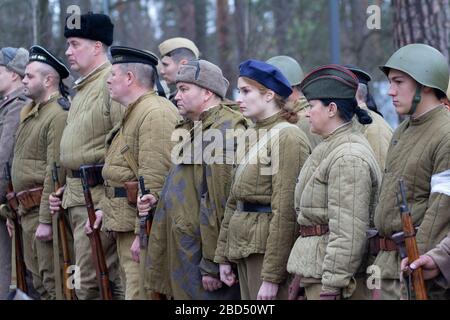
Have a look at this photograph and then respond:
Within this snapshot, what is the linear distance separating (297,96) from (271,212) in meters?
2.13

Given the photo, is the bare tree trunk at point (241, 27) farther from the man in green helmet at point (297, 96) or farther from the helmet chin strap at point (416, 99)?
the helmet chin strap at point (416, 99)

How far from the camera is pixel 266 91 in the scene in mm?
6570

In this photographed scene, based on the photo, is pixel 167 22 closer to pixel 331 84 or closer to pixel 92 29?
pixel 92 29

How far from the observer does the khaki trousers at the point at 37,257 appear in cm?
862

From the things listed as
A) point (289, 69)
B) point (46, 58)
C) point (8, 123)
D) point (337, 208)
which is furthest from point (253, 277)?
point (8, 123)

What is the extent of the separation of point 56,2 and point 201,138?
9.48m

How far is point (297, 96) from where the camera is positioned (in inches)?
325

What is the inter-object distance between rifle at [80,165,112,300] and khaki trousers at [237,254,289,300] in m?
1.59

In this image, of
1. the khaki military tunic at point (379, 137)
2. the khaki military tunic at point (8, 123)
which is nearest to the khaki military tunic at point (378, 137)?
the khaki military tunic at point (379, 137)

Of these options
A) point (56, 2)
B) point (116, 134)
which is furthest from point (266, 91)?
point (56, 2)

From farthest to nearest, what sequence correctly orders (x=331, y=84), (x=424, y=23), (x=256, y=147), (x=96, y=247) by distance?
(x=424, y=23) < (x=96, y=247) < (x=256, y=147) < (x=331, y=84)

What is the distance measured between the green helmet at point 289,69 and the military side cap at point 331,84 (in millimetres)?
2361

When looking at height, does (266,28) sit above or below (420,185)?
below

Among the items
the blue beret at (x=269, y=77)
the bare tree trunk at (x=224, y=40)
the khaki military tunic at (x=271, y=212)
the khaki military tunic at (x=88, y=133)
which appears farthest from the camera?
the bare tree trunk at (x=224, y=40)
